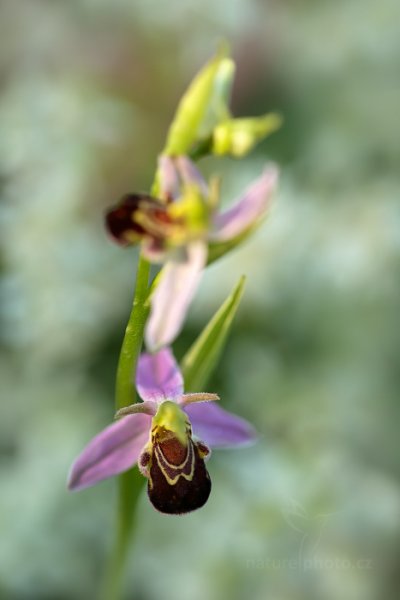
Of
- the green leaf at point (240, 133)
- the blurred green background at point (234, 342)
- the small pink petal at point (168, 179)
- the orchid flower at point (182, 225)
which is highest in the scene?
the green leaf at point (240, 133)

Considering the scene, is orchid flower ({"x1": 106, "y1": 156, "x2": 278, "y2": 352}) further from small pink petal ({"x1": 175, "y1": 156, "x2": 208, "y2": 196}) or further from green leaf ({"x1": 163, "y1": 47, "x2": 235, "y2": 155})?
green leaf ({"x1": 163, "y1": 47, "x2": 235, "y2": 155})

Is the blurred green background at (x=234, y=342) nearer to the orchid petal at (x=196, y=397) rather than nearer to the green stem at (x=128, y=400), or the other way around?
the green stem at (x=128, y=400)

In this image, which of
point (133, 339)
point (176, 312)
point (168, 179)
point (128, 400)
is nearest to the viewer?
point (176, 312)

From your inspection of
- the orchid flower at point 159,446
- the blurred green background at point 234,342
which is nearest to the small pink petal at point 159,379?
the orchid flower at point 159,446

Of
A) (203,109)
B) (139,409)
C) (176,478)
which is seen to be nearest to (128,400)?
(139,409)

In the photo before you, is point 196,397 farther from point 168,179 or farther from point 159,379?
point 168,179

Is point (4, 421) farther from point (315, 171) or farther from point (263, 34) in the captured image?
point (263, 34)

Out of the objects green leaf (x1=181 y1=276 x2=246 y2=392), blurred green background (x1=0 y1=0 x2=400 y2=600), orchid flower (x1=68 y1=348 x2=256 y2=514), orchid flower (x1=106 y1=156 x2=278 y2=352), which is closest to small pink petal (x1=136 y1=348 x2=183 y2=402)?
orchid flower (x1=68 y1=348 x2=256 y2=514)
